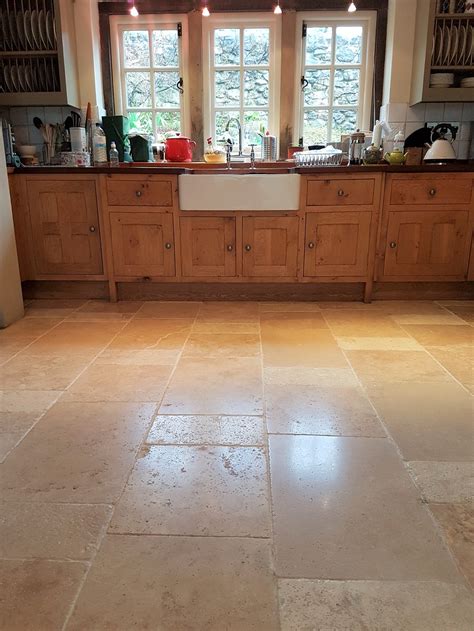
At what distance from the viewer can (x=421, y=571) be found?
37.5 inches

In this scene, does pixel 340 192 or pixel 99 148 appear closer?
pixel 340 192

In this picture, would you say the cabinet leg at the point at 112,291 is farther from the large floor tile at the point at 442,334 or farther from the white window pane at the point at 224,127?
the large floor tile at the point at 442,334

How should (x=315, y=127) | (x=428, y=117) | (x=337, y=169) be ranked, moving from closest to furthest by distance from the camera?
(x=337, y=169) < (x=428, y=117) < (x=315, y=127)

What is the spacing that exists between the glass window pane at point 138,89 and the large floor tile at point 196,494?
3.10m

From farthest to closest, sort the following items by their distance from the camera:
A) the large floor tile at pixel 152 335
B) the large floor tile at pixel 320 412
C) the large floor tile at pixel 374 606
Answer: the large floor tile at pixel 152 335
the large floor tile at pixel 320 412
the large floor tile at pixel 374 606

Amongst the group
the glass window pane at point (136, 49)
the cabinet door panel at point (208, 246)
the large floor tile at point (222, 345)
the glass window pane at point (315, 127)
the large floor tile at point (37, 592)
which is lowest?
the large floor tile at point (222, 345)

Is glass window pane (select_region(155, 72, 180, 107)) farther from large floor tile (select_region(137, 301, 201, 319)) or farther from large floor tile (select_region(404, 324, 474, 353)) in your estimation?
large floor tile (select_region(404, 324, 474, 353))

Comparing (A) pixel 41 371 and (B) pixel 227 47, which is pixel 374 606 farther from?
(B) pixel 227 47

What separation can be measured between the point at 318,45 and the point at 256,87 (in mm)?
549

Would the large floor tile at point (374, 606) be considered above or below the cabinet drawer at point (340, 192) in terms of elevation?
below

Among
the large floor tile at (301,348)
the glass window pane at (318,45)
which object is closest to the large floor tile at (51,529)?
the large floor tile at (301,348)

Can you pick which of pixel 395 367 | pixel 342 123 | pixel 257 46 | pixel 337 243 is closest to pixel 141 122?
pixel 257 46

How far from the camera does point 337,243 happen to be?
2971 mm

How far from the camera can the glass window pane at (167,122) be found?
145 inches
